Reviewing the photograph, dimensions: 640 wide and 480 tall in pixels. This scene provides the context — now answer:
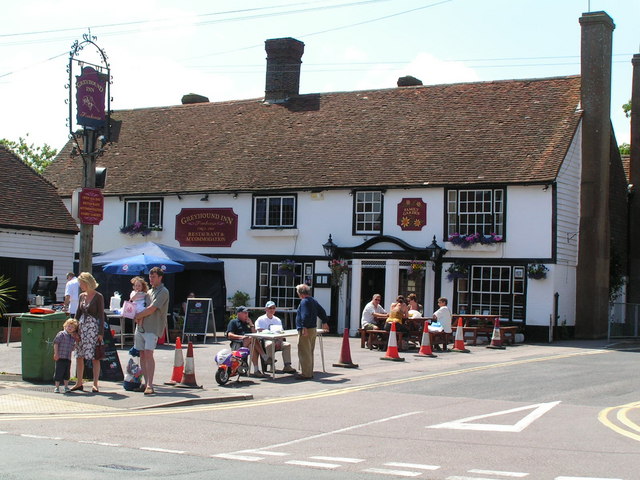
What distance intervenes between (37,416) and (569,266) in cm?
2184

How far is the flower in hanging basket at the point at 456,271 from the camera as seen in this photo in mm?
29703

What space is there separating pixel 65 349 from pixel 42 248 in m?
15.1

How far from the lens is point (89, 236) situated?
16.9m

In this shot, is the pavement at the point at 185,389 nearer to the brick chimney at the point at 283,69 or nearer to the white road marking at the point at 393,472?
the white road marking at the point at 393,472

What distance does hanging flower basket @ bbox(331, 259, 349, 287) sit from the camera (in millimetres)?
31281

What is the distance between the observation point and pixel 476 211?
2994cm

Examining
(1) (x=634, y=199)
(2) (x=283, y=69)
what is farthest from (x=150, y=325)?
(1) (x=634, y=199)

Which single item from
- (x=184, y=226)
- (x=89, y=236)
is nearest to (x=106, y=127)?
(x=89, y=236)

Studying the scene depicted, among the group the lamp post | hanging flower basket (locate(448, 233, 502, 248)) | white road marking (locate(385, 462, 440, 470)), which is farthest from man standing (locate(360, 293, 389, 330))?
white road marking (locate(385, 462, 440, 470))

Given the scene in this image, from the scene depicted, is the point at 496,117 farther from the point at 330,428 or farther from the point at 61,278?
the point at 330,428

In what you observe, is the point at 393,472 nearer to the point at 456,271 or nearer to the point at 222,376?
the point at 222,376

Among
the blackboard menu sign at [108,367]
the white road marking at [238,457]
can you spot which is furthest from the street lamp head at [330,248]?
the white road marking at [238,457]

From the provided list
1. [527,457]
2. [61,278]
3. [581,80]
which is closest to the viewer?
[527,457]

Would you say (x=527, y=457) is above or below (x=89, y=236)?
below
